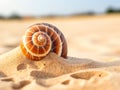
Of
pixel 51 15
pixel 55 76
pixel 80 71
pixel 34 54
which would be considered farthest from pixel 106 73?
pixel 51 15

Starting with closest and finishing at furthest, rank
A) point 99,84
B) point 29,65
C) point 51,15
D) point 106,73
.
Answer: point 99,84
point 106,73
point 29,65
point 51,15

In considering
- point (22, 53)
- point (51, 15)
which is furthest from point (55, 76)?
point (51, 15)

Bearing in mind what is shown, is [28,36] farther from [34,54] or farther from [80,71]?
[80,71]

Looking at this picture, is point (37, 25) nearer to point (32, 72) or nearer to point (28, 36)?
point (28, 36)

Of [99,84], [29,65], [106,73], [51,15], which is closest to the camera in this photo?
[99,84]

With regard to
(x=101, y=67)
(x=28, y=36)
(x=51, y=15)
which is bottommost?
(x=51, y=15)

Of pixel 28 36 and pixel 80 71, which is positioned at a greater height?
pixel 28 36

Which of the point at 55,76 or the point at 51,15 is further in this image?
the point at 51,15
